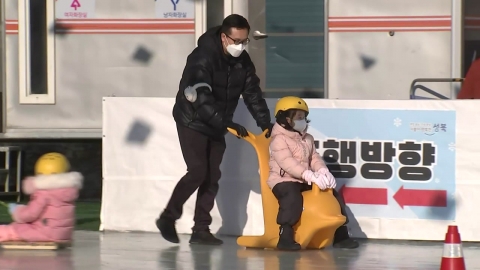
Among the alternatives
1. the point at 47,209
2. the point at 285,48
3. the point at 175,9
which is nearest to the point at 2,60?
the point at 175,9

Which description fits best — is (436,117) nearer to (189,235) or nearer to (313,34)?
(189,235)

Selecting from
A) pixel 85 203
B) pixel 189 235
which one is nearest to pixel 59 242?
pixel 189 235

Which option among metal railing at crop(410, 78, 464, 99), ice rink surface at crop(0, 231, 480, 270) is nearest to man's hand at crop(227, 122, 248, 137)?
ice rink surface at crop(0, 231, 480, 270)

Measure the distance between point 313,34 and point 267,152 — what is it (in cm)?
365

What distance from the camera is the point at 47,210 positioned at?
8.43 meters

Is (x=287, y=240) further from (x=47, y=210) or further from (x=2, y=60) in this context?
(x=2, y=60)

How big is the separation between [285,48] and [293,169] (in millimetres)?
4022

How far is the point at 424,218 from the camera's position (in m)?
9.24

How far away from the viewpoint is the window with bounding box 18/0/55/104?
1232cm

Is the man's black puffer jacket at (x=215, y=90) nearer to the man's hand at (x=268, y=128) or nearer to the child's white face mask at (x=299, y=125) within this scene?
the man's hand at (x=268, y=128)

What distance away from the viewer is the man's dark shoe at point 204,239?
8920 mm

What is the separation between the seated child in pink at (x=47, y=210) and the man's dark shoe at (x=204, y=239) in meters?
1.08

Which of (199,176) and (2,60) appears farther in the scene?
(2,60)

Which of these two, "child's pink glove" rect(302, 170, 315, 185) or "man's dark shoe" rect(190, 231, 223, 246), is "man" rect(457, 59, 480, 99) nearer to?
"child's pink glove" rect(302, 170, 315, 185)
